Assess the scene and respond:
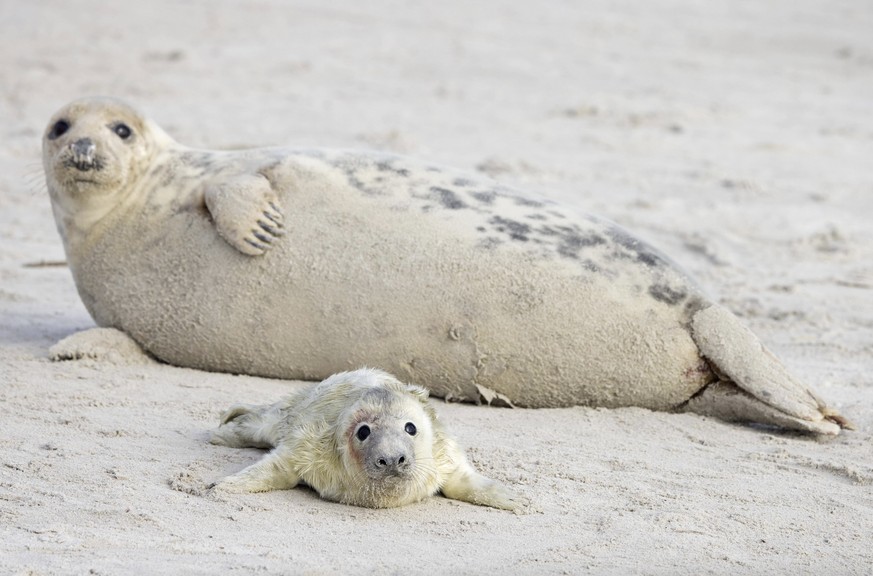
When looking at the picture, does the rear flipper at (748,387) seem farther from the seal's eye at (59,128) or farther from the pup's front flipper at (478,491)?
the seal's eye at (59,128)

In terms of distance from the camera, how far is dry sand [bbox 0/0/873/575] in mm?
3346

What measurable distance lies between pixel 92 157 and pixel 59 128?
22 cm

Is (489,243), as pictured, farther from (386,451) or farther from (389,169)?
(386,451)

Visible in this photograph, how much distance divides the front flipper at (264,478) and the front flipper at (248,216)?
149cm

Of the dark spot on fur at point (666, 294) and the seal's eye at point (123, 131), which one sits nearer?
the dark spot on fur at point (666, 294)

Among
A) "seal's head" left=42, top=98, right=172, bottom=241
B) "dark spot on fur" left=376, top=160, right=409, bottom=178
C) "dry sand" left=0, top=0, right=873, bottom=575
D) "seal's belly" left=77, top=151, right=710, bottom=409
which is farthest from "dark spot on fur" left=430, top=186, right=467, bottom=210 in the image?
"seal's head" left=42, top=98, right=172, bottom=241

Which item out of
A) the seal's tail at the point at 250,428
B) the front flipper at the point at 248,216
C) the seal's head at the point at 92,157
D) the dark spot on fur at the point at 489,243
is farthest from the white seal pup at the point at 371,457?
the seal's head at the point at 92,157

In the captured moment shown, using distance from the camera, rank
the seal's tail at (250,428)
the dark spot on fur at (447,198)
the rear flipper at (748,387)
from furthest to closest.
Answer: the dark spot on fur at (447,198) < the rear flipper at (748,387) < the seal's tail at (250,428)

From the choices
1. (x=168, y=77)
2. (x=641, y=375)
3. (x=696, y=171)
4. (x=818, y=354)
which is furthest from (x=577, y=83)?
(x=641, y=375)

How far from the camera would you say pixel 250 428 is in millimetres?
3980

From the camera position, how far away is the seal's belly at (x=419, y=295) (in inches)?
188

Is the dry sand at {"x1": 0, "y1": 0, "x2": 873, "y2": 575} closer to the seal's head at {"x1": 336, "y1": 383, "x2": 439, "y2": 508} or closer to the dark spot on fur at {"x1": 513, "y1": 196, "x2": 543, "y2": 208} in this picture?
the seal's head at {"x1": 336, "y1": 383, "x2": 439, "y2": 508}

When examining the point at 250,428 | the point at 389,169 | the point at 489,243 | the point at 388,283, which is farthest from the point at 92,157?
the point at 250,428

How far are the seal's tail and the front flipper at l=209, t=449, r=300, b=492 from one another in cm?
26
